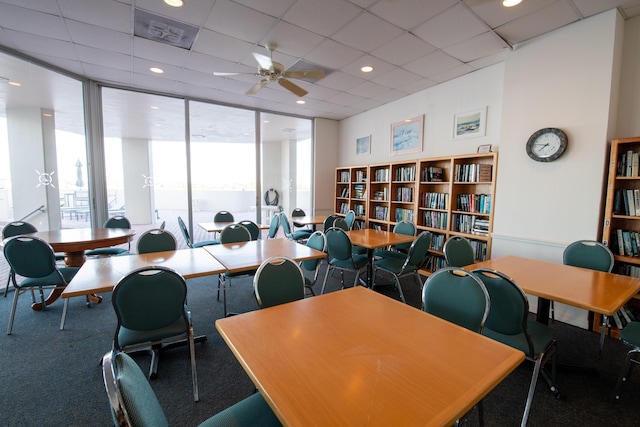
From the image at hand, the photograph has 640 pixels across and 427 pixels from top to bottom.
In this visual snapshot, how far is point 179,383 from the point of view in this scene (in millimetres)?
2127

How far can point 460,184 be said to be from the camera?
434cm

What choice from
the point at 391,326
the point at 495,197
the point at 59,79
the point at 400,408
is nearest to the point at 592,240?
the point at 495,197

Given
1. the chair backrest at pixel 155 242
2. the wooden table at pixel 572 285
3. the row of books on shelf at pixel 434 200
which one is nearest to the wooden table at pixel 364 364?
the wooden table at pixel 572 285

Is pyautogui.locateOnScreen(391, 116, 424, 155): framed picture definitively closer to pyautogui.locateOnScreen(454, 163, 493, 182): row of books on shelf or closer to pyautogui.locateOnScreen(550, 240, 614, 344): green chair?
pyautogui.locateOnScreen(454, 163, 493, 182): row of books on shelf

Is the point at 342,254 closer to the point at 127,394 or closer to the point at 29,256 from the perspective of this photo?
the point at 127,394

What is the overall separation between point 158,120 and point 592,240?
779cm

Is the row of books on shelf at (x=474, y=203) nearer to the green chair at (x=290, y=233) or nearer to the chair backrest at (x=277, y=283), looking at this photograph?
the green chair at (x=290, y=233)

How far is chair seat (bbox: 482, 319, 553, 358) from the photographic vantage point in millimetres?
1778

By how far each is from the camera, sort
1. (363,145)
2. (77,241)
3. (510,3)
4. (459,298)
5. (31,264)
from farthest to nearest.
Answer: (363,145), (77,241), (31,264), (510,3), (459,298)

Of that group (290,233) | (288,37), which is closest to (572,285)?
(288,37)

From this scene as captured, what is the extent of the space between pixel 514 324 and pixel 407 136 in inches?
163

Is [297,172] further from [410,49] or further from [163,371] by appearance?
[163,371]

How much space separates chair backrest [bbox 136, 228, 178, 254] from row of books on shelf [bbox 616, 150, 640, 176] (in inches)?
188

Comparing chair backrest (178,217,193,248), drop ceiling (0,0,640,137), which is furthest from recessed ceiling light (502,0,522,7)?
chair backrest (178,217,193,248)
